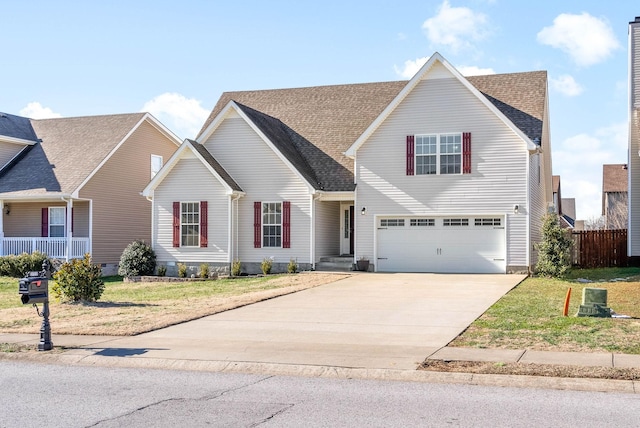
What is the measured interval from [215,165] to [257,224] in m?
2.77

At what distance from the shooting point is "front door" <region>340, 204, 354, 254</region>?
2952 centimetres

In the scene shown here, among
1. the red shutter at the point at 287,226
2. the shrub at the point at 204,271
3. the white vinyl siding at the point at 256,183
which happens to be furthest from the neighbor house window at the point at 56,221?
the red shutter at the point at 287,226

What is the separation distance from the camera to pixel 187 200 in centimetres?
2812

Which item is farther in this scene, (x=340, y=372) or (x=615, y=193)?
(x=615, y=193)

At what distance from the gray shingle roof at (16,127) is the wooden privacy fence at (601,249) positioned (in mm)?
25396

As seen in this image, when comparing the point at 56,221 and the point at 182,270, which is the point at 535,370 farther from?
the point at 56,221

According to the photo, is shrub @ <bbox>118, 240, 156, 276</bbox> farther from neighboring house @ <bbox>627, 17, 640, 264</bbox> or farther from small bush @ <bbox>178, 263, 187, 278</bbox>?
neighboring house @ <bbox>627, 17, 640, 264</bbox>

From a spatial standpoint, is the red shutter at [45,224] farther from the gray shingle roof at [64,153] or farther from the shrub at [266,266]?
the shrub at [266,266]

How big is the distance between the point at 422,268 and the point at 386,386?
1774 centimetres

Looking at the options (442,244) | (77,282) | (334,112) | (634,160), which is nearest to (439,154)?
(442,244)

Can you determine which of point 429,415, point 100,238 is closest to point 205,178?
point 100,238

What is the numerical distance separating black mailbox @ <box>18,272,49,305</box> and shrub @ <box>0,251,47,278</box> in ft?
55.0

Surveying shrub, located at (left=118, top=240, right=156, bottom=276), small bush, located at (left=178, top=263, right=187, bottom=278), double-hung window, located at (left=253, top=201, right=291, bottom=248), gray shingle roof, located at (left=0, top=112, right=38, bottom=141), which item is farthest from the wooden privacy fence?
gray shingle roof, located at (left=0, top=112, right=38, bottom=141)

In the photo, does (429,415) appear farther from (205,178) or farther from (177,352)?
(205,178)
